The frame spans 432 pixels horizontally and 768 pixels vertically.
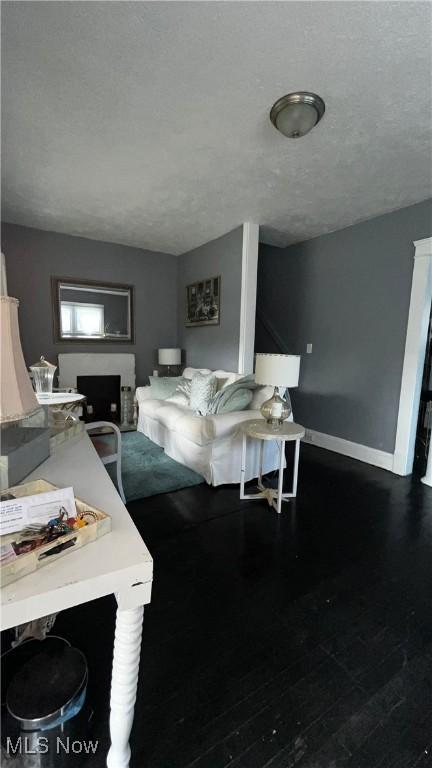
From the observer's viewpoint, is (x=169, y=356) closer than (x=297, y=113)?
No

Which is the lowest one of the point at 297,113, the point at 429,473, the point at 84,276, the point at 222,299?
the point at 429,473

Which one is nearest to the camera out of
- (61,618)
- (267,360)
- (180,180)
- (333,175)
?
(61,618)

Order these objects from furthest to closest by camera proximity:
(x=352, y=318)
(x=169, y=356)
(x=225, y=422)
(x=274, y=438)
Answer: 1. (x=169, y=356)
2. (x=352, y=318)
3. (x=225, y=422)
4. (x=274, y=438)

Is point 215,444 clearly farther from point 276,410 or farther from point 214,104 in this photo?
point 214,104

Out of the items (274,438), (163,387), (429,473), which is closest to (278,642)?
(274,438)

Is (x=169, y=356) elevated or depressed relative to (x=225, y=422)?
elevated

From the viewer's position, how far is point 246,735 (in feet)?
3.07

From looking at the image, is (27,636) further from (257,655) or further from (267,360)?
(267,360)

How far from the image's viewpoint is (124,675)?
0.71 m

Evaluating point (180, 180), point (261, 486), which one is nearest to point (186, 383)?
point (261, 486)

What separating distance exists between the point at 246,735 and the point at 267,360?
177cm

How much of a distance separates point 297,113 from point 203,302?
2.64m

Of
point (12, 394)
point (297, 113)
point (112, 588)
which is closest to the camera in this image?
point (112, 588)

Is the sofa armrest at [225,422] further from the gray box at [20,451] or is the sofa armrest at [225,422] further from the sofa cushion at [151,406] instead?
the gray box at [20,451]
